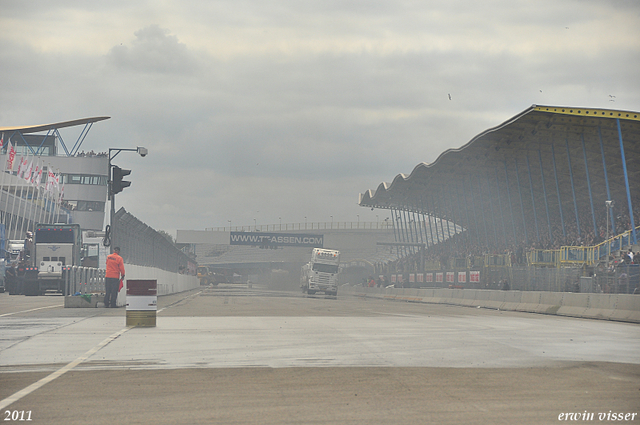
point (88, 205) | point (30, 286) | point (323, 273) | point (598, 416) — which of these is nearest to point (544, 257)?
point (323, 273)

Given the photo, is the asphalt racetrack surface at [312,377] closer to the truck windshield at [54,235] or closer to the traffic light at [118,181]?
the traffic light at [118,181]

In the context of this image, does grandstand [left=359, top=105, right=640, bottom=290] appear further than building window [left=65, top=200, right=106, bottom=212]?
No

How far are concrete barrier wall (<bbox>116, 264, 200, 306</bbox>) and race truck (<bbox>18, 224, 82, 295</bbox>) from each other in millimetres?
4658

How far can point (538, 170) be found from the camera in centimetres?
5803

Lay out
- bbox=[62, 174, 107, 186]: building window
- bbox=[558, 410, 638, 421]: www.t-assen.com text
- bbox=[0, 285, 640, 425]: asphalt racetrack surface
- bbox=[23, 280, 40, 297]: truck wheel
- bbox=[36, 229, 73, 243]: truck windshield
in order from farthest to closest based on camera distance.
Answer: bbox=[62, 174, 107, 186]: building window < bbox=[36, 229, 73, 243]: truck windshield < bbox=[23, 280, 40, 297]: truck wheel < bbox=[0, 285, 640, 425]: asphalt racetrack surface < bbox=[558, 410, 638, 421]: www.t-assen.com text

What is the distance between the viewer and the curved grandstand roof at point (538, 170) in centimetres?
3972

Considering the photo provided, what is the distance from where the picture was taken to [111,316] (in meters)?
18.5

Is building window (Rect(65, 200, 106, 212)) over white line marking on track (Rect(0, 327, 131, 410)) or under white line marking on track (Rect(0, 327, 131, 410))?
over

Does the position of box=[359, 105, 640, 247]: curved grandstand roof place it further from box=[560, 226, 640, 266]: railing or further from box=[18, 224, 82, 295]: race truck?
box=[18, 224, 82, 295]: race truck

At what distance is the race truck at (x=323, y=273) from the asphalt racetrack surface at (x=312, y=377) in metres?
44.7

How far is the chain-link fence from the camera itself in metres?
24.7

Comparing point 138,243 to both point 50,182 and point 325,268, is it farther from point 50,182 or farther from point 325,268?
point 50,182

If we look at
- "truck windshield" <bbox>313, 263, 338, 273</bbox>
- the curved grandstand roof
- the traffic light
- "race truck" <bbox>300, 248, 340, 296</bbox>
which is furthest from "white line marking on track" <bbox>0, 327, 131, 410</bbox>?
"truck windshield" <bbox>313, 263, 338, 273</bbox>

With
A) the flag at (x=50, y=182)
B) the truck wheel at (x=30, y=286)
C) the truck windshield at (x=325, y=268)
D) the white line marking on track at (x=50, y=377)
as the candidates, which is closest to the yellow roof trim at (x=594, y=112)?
the truck windshield at (x=325, y=268)
